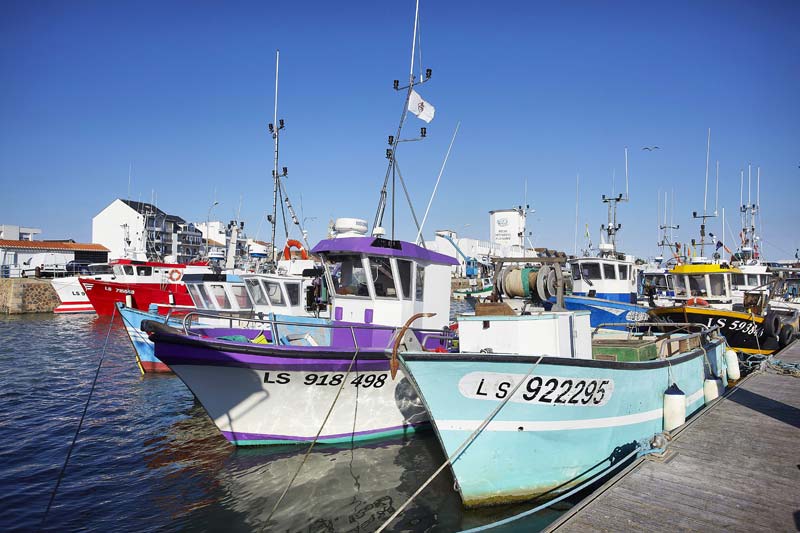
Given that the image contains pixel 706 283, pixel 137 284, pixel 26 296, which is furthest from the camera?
pixel 26 296

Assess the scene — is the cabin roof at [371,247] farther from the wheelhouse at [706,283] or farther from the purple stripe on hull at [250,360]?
the wheelhouse at [706,283]

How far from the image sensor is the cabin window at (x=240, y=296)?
15180 millimetres

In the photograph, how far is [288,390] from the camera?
8430 mm

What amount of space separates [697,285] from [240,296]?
16.1 meters

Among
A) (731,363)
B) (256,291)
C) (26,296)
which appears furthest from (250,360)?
(26,296)

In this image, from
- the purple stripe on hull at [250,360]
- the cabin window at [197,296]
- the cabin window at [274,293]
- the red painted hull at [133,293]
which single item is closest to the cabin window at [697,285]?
the cabin window at [274,293]

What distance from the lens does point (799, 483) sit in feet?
18.5

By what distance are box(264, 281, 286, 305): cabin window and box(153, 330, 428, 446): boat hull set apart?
4901 millimetres

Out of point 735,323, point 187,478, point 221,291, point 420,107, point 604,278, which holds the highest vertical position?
point 420,107

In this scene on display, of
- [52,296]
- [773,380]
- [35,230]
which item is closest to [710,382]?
[773,380]

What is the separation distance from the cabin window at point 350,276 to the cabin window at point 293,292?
3156 millimetres

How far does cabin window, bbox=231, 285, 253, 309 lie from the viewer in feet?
49.8

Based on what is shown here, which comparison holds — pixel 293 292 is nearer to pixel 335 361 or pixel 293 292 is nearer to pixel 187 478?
pixel 335 361

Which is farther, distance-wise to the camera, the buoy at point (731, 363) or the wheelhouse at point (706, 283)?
the wheelhouse at point (706, 283)
